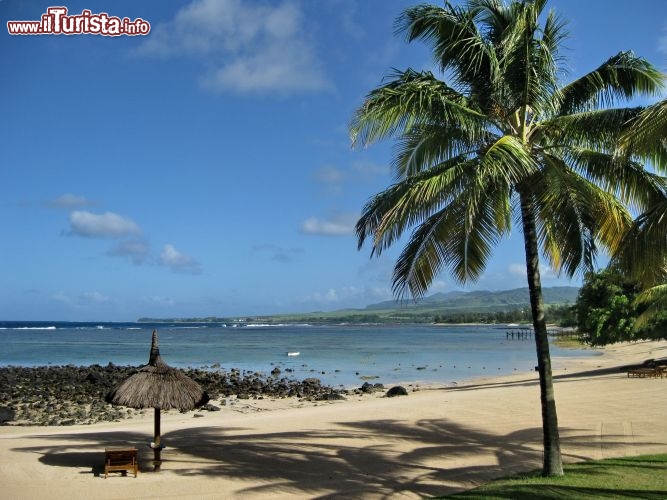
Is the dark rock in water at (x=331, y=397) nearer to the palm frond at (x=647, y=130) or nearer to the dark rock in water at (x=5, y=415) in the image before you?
the dark rock in water at (x=5, y=415)

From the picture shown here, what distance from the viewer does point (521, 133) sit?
9.05m

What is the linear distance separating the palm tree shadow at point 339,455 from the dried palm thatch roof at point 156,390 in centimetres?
115

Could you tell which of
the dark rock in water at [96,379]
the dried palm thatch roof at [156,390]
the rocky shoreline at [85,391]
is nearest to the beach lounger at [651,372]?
the rocky shoreline at [85,391]

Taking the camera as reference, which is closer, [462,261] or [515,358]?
[462,261]

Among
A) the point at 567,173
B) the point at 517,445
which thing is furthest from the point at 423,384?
the point at 567,173

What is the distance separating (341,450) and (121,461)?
4144mm

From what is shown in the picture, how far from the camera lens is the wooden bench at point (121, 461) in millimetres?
10680

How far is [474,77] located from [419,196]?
2307 mm

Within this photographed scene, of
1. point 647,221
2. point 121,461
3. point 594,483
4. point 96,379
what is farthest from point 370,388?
point 647,221

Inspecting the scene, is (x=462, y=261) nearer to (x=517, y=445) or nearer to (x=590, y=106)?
(x=590, y=106)

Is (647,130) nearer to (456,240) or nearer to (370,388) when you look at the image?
(456,240)

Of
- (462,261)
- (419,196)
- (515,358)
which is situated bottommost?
(515,358)

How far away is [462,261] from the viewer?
34.9 feet

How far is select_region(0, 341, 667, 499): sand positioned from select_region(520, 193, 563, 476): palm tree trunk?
1.29 meters
